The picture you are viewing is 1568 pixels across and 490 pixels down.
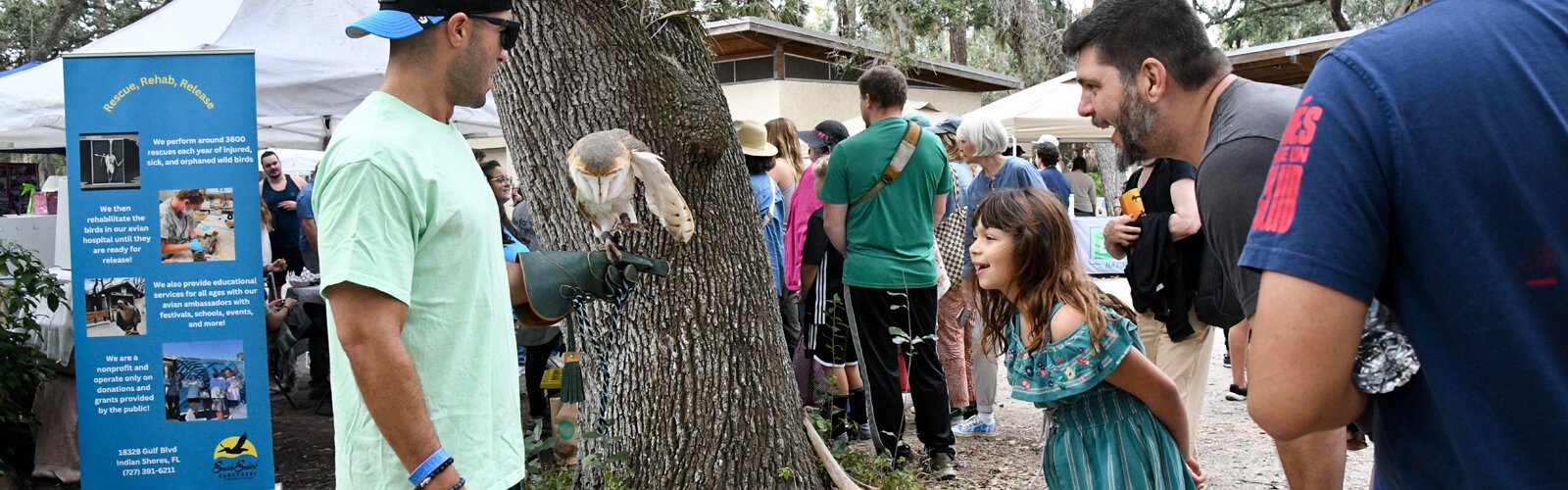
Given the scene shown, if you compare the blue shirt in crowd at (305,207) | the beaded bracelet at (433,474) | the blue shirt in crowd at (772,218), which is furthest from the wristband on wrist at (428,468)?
the blue shirt in crowd at (305,207)

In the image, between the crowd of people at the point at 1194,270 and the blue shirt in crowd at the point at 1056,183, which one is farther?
the blue shirt in crowd at the point at 1056,183

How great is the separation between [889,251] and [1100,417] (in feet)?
6.75

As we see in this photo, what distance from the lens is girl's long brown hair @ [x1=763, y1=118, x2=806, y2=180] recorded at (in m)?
6.22

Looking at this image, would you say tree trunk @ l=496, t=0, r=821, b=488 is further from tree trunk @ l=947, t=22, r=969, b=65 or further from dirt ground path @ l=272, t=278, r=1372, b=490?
tree trunk @ l=947, t=22, r=969, b=65

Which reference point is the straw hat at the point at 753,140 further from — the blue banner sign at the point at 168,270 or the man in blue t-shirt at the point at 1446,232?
the man in blue t-shirt at the point at 1446,232

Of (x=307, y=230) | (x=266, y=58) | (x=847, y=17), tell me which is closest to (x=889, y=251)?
(x=266, y=58)

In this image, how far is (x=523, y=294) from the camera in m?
2.40

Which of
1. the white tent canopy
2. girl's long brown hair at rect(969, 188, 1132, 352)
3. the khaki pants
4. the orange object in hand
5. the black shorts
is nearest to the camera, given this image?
girl's long brown hair at rect(969, 188, 1132, 352)

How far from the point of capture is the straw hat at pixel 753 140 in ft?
18.5

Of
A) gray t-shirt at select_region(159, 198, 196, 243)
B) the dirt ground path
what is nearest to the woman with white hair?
the dirt ground path

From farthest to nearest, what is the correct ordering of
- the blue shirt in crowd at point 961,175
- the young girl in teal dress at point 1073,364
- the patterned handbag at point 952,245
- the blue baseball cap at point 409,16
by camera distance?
the blue shirt in crowd at point 961,175, the patterned handbag at point 952,245, the young girl in teal dress at point 1073,364, the blue baseball cap at point 409,16

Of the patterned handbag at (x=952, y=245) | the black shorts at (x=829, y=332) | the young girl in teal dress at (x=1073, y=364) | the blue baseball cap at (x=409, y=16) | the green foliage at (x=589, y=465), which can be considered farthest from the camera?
the patterned handbag at (x=952, y=245)

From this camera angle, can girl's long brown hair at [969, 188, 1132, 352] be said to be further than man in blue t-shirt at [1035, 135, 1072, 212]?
No

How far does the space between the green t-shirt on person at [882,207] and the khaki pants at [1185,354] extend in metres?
0.95
